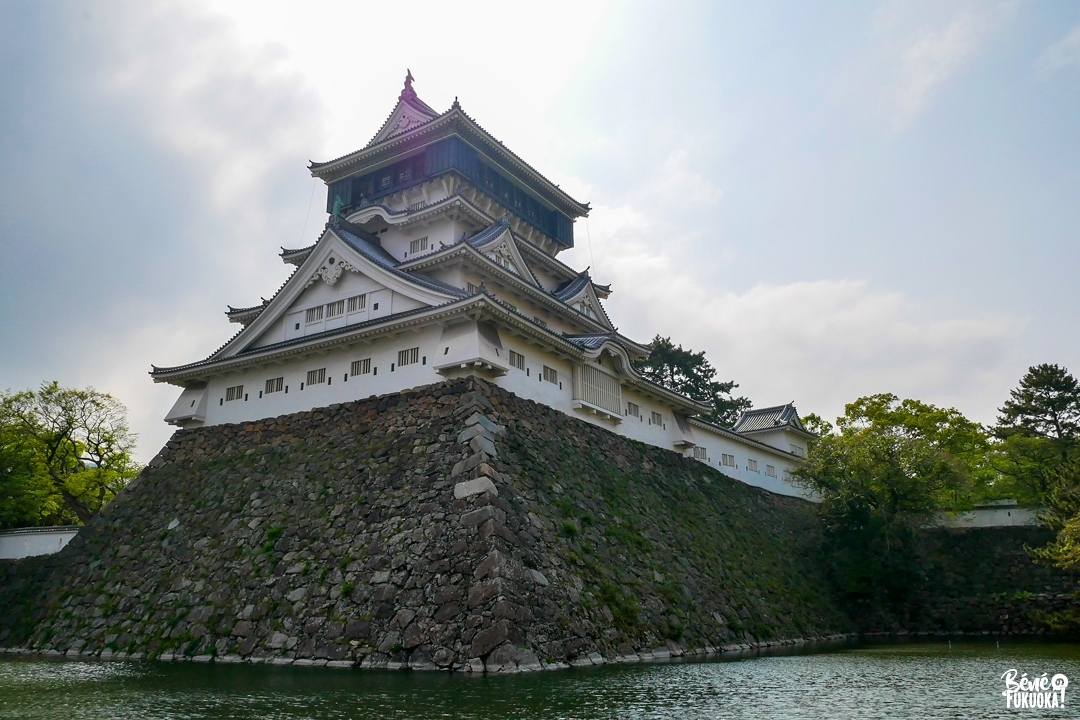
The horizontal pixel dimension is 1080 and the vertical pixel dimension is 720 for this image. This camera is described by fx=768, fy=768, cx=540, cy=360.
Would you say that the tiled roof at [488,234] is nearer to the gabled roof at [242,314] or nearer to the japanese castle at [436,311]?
the japanese castle at [436,311]

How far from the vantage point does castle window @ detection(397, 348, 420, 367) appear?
707 inches

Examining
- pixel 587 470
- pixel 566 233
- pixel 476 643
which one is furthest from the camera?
pixel 566 233

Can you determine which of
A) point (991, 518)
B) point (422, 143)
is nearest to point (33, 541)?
point (422, 143)

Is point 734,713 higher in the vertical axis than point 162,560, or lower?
lower

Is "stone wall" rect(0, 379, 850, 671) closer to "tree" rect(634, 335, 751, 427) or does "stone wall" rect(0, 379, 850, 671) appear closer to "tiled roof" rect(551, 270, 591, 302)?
"tiled roof" rect(551, 270, 591, 302)

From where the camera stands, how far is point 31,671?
12.7 metres

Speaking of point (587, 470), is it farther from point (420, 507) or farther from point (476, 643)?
point (476, 643)

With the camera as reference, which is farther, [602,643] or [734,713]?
[602,643]

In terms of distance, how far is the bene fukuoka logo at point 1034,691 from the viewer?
27.5 feet

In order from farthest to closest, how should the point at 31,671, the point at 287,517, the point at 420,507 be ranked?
the point at 287,517, the point at 420,507, the point at 31,671

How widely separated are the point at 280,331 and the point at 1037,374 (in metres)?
35.4

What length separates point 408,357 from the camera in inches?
714

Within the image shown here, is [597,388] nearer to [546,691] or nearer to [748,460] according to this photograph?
[748,460]

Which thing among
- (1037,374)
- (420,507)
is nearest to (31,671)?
(420,507)
